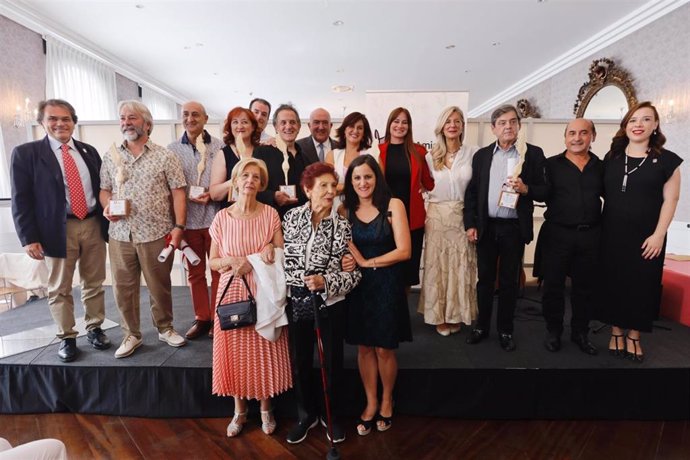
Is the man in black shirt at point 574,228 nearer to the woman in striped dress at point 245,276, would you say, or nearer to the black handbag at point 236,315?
the woman in striped dress at point 245,276

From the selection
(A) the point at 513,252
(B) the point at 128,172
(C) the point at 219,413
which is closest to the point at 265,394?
(C) the point at 219,413

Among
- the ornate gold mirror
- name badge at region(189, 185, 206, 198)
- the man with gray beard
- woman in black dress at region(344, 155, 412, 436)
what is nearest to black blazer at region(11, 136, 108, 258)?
the man with gray beard

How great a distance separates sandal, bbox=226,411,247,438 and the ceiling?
4.90 meters

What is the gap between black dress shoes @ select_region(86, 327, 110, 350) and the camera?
2.47 meters

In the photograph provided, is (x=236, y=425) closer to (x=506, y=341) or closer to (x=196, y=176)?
(x=196, y=176)

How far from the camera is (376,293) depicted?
1.84m

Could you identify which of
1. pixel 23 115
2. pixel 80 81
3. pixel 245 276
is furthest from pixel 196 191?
pixel 80 81

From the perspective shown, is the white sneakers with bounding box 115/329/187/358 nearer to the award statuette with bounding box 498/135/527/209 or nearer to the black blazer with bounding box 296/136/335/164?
the black blazer with bounding box 296/136/335/164

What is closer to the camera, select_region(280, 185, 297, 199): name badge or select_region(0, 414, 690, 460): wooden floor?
select_region(0, 414, 690, 460): wooden floor

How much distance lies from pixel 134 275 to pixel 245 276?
3.38ft

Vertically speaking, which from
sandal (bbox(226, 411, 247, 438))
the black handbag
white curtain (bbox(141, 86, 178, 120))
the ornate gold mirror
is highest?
white curtain (bbox(141, 86, 178, 120))

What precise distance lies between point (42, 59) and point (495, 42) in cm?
766

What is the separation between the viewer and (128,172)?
2230 mm

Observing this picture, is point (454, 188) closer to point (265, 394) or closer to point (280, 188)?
point (280, 188)
